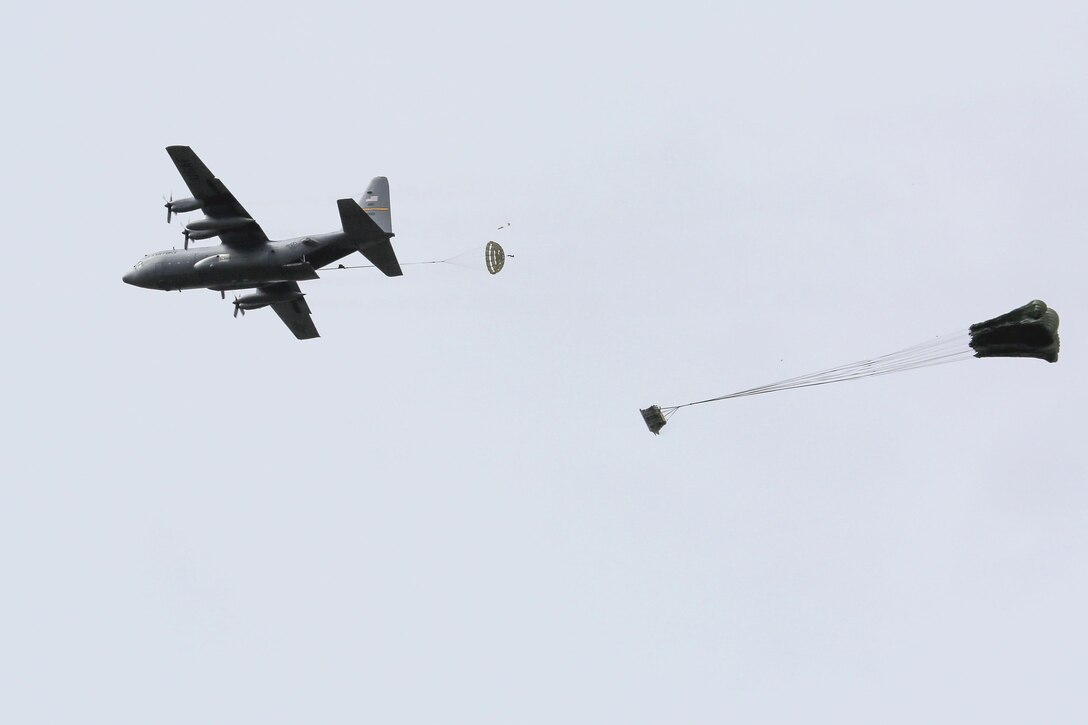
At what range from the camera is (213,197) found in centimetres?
4278

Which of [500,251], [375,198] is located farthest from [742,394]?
[375,198]

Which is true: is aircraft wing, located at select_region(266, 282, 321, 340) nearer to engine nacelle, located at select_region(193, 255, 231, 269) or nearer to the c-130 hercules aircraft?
the c-130 hercules aircraft

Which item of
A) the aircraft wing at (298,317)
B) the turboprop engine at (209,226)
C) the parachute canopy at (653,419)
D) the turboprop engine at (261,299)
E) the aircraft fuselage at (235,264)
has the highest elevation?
the turboprop engine at (209,226)

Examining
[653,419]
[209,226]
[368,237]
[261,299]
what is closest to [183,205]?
[209,226]

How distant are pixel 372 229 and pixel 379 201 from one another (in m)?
5.26

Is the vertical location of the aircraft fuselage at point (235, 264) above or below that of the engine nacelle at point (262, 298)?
above

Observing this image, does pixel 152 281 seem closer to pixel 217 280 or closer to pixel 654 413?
pixel 217 280

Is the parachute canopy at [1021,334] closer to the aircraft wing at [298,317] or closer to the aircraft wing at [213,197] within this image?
the aircraft wing at [213,197]

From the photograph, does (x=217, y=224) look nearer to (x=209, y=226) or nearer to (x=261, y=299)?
(x=209, y=226)

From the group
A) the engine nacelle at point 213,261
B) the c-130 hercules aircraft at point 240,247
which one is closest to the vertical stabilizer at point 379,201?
the c-130 hercules aircraft at point 240,247

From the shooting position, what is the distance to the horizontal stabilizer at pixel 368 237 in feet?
131

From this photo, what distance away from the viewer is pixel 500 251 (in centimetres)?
4019

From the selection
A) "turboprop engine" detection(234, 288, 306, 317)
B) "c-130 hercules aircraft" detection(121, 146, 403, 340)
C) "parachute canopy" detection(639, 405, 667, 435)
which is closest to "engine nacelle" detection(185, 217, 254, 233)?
"c-130 hercules aircraft" detection(121, 146, 403, 340)

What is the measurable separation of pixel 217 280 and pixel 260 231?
8.90 ft
